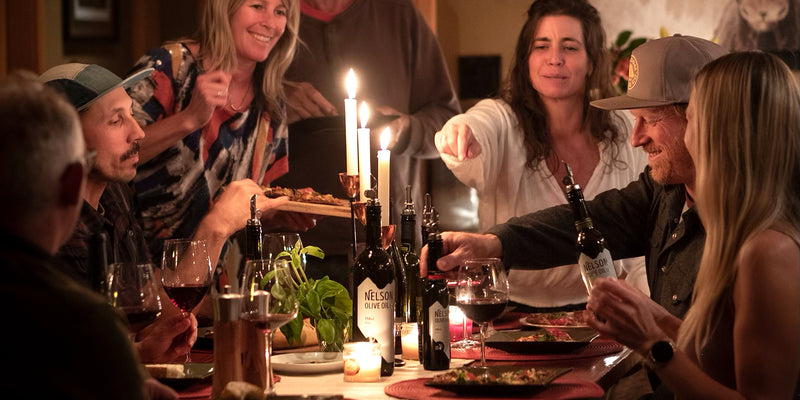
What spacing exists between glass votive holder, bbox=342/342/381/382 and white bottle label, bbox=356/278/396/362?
0.14 ft

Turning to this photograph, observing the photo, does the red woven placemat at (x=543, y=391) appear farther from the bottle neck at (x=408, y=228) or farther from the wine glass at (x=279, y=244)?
the wine glass at (x=279, y=244)

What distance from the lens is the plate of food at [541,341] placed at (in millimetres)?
2131

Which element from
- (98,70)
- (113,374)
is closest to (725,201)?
(113,374)

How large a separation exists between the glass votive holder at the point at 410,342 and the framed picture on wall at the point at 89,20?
8.65ft

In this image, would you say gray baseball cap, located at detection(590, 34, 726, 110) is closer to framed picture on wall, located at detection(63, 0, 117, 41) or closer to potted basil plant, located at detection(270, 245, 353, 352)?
potted basil plant, located at detection(270, 245, 353, 352)

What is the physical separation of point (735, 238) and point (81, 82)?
164 cm

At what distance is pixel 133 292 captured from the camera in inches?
67.0

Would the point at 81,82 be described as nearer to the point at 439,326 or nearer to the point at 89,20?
the point at 439,326

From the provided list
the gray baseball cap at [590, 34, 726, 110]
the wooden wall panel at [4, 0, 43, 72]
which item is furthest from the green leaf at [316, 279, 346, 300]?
the wooden wall panel at [4, 0, 43, 72]

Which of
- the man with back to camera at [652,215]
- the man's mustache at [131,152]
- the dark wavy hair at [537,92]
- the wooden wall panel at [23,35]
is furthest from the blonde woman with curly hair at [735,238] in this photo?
the wooden wall panel at [23,35]

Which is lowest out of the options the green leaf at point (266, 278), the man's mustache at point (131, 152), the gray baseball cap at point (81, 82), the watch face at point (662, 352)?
the watch face at point (662, 352)

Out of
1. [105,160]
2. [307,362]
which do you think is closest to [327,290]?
[307,362]

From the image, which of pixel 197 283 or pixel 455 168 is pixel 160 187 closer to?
pixel 455 168

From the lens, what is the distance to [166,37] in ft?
13.6
